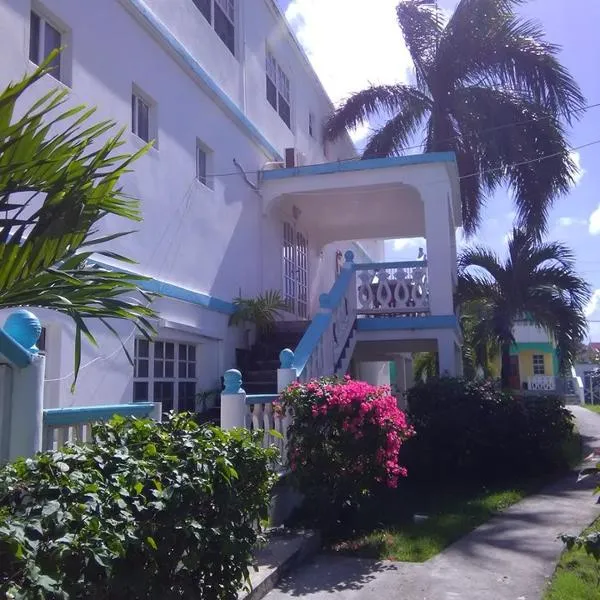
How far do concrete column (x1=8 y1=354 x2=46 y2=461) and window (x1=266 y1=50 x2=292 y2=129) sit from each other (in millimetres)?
11108

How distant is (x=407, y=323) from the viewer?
11953mm

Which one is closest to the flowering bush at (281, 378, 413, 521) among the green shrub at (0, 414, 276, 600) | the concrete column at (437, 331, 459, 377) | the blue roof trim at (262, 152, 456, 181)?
the green shrub at (0, 414, 276, 600)

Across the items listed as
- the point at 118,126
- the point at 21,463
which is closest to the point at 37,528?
the point at 21,463

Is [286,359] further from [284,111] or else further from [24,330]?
[284,111]

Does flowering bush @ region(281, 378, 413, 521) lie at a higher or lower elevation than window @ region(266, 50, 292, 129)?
lower

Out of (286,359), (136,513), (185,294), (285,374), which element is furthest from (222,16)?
(136,513)

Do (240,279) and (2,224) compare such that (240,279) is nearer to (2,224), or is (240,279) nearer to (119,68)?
(119,68)

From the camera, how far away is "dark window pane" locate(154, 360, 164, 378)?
883cm

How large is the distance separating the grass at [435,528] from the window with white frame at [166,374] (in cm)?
310

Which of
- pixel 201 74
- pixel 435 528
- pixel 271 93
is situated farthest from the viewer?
pixel 271 93

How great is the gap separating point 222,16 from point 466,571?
9.75 m

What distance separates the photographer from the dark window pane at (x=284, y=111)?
14930mm

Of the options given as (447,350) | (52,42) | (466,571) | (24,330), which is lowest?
(466,571)

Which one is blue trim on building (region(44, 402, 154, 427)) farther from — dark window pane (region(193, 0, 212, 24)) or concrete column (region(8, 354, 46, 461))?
dark window pane (region(193, 0, 212, 24))
